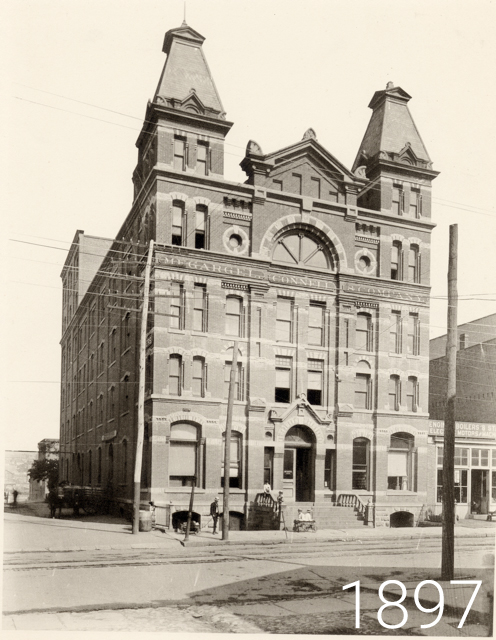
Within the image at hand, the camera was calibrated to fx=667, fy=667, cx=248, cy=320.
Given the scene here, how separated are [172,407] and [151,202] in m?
7.36

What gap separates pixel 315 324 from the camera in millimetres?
25438

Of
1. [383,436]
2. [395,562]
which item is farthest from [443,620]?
[383,436]

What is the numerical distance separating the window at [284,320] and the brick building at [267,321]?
0.05 meters

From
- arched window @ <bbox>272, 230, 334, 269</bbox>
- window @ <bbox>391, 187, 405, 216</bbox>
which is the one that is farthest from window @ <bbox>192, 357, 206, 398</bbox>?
window @ <bbox>391, 187, 405, 216</bbox>

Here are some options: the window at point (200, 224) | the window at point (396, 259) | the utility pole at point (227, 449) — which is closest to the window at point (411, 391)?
the window at point (396, 259)

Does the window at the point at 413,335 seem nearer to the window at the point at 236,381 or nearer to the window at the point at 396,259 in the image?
the window at the point at 396,259

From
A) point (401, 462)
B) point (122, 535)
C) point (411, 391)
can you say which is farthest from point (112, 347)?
point (401, 462)

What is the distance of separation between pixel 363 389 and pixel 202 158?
10.9 metres

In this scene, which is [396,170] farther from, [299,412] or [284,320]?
[299,412]

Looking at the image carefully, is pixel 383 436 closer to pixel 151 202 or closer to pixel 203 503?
pixel 203 503

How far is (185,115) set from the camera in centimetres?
2364

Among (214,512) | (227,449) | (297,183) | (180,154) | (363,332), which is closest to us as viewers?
(227,449)

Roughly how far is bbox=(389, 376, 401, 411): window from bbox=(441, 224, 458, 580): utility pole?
10780 mm

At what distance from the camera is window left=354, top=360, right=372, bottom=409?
26234mm
